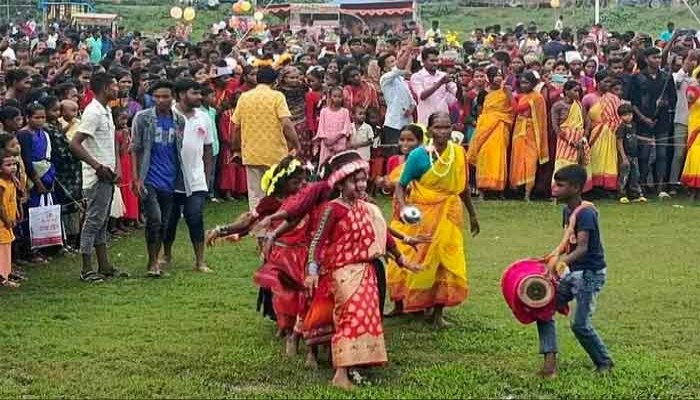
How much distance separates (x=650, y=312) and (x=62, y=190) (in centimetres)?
555

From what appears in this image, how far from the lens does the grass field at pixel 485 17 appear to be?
4369cm

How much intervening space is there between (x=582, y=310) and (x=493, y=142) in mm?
8619

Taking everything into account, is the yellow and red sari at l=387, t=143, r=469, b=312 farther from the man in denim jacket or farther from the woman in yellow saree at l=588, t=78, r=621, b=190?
the woman in yellow saree at l=588, t=78, r=621, b=190

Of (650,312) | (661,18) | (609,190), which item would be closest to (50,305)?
(650,312)

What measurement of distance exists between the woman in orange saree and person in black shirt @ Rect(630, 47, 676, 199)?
929cm

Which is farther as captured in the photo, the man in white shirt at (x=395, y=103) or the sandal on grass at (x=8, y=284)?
the man in white shirt at (x=395, y=103)

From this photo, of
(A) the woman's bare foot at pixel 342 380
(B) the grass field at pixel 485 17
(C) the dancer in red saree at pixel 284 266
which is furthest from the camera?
(B) the grass field at pixel 485 17

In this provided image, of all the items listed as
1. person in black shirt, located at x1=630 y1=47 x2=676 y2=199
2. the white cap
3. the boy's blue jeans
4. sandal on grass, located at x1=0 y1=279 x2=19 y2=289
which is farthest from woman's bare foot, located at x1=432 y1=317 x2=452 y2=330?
the white cap

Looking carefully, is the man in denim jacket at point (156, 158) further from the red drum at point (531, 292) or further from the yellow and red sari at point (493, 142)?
the yellow and red sari at point (493, 142)

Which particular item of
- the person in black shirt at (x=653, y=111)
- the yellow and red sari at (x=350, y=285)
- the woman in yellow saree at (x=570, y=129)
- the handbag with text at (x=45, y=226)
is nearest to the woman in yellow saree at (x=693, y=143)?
the person in black shirt at (x=653, y=111)

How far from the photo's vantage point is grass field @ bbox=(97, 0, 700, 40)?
143 feet

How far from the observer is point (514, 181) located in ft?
50.5

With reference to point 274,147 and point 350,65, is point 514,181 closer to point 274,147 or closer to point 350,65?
point 350,65

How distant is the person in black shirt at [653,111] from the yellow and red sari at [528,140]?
132cm
